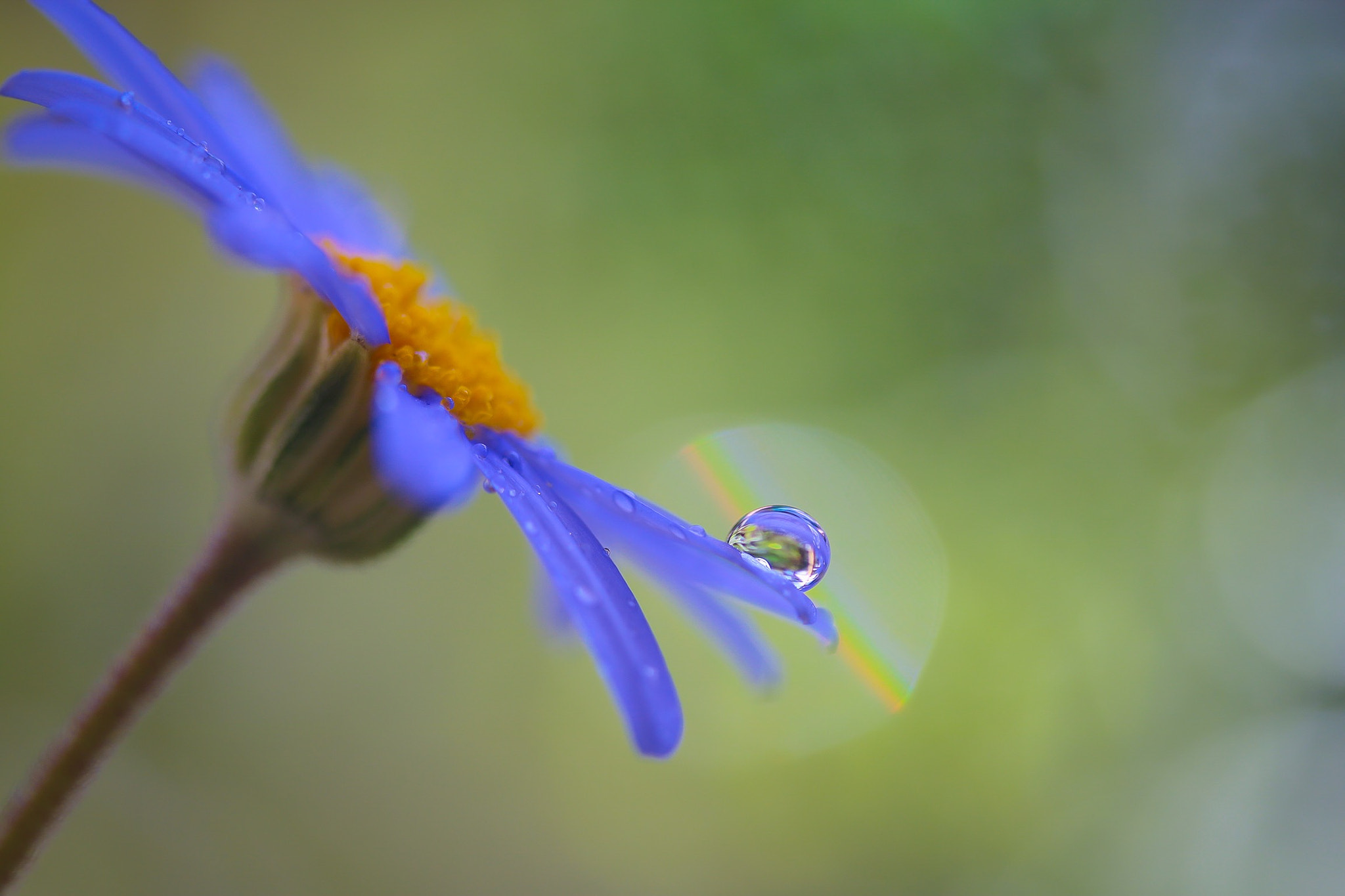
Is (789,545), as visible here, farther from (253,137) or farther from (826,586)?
(253,137)

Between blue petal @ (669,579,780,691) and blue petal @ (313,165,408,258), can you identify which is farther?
blue petal @ (313,165,408,258)

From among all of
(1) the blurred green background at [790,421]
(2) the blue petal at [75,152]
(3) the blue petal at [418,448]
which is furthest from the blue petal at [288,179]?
(1) the blurred green background at [790,421]

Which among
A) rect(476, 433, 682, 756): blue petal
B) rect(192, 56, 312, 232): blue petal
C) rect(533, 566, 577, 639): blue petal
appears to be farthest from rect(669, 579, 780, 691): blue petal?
rect(192, 56, 312, 232): blue petal

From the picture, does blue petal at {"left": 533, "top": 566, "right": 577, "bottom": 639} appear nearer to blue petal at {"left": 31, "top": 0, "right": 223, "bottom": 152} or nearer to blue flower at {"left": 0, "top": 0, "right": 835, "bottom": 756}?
blue flower at {"left": 0, "top": 0, "right": 835, "bottom": 756}

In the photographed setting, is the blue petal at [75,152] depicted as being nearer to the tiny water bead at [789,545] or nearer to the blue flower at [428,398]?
the blue flower at [428,398]

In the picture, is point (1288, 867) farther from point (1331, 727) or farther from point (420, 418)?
point (420, 418)

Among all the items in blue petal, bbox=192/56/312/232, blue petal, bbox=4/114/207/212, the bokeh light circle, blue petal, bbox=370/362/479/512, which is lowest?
blue petal, bbox=370/362/479/512
